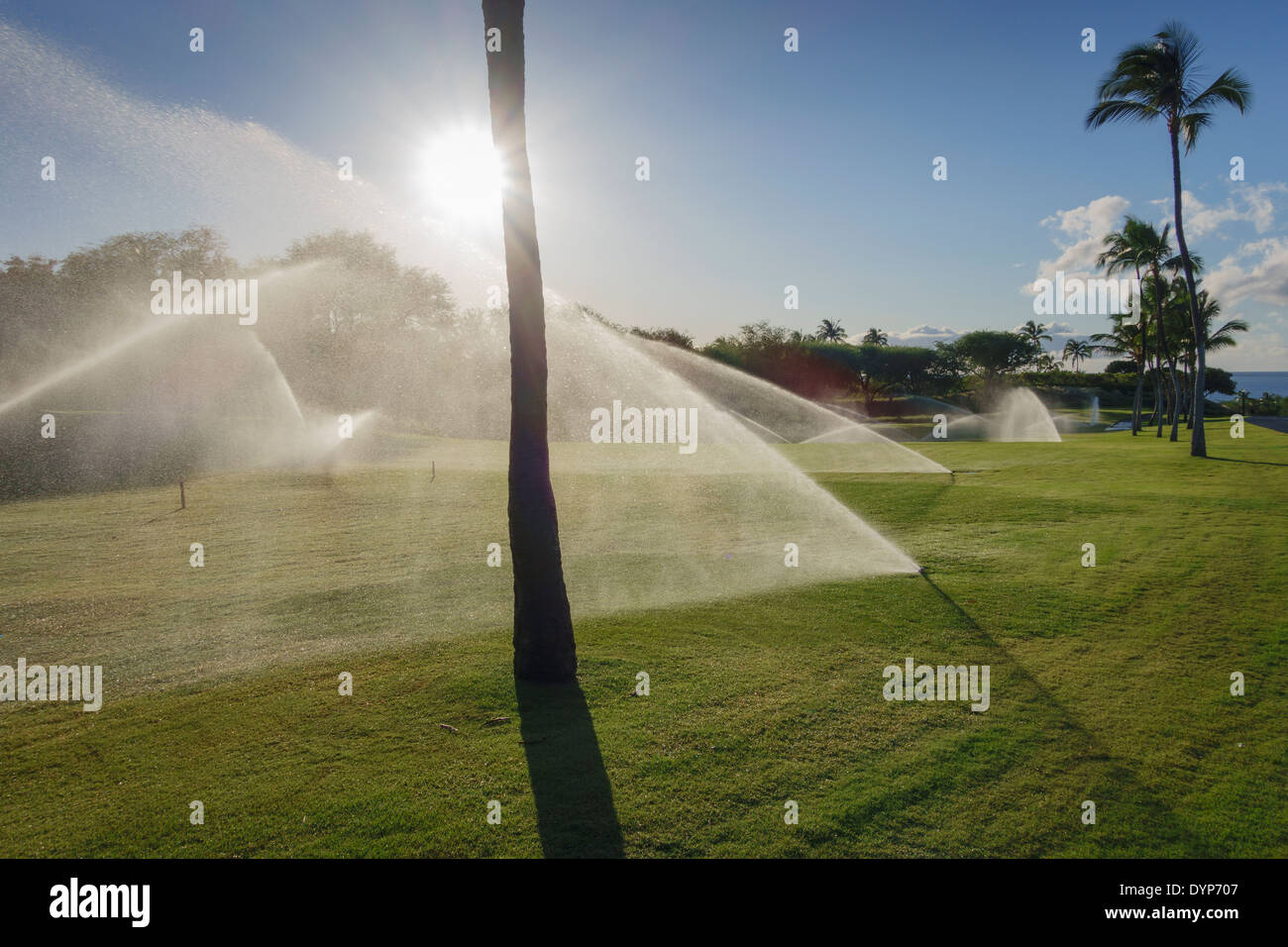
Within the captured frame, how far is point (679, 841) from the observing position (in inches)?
179

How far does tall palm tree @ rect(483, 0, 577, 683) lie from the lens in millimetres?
6824

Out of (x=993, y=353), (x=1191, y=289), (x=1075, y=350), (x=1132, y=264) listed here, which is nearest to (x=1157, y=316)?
(x=1132, y=264)

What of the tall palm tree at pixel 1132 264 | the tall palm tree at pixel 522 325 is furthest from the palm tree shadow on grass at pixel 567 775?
the tall palm tree at pixel 1132 264

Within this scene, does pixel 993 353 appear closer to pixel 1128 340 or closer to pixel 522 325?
pixel 1128 340

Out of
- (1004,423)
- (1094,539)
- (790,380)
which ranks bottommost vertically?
(1094,539)

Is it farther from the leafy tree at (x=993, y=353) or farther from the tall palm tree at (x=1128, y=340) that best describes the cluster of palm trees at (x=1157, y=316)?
the leafy tree at (x=993, y=353)

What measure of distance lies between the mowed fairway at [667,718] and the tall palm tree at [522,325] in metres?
1.45

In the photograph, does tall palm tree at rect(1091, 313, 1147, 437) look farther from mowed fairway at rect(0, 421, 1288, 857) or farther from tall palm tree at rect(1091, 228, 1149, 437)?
mowed fairway at rect(0, 421, 1288, 857)

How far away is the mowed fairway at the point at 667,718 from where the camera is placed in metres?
4.69

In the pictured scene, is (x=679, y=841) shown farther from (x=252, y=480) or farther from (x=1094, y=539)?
(x=252, y=480)

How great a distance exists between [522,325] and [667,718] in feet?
13.3

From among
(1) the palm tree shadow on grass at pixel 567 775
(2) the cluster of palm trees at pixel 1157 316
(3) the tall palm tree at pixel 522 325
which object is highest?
(2) the cluster of palm trees at pixel 1157 316
